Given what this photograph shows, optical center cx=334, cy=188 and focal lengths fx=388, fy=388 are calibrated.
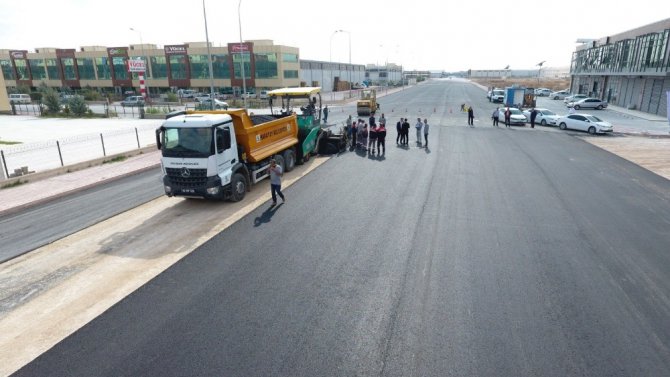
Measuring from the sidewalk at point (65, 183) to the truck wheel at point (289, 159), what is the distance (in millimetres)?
7093

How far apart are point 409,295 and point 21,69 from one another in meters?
113

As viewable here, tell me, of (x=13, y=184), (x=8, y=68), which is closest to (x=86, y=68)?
(x=8, y=68)

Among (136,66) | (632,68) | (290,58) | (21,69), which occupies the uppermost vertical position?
(290,58)

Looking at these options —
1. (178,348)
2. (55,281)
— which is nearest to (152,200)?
(55,281)

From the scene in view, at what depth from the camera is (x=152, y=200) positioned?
13.7 metres

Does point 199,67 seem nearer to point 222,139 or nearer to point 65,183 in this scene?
point 65,183

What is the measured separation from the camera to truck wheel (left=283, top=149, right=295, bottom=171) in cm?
1670

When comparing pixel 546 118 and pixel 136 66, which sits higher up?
pixel 136 66

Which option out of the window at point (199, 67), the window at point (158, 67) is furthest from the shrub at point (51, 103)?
the window at point (158, 67)

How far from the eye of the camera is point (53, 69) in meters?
85.6

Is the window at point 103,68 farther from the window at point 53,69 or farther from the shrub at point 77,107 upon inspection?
the shrub at point 77,107

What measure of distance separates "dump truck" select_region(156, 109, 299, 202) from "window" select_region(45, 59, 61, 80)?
309 feet

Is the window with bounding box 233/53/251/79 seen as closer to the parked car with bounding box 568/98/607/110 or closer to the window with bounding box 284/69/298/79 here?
the window with bounding box 284/69/298/79

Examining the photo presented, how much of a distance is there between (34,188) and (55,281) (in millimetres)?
9498
